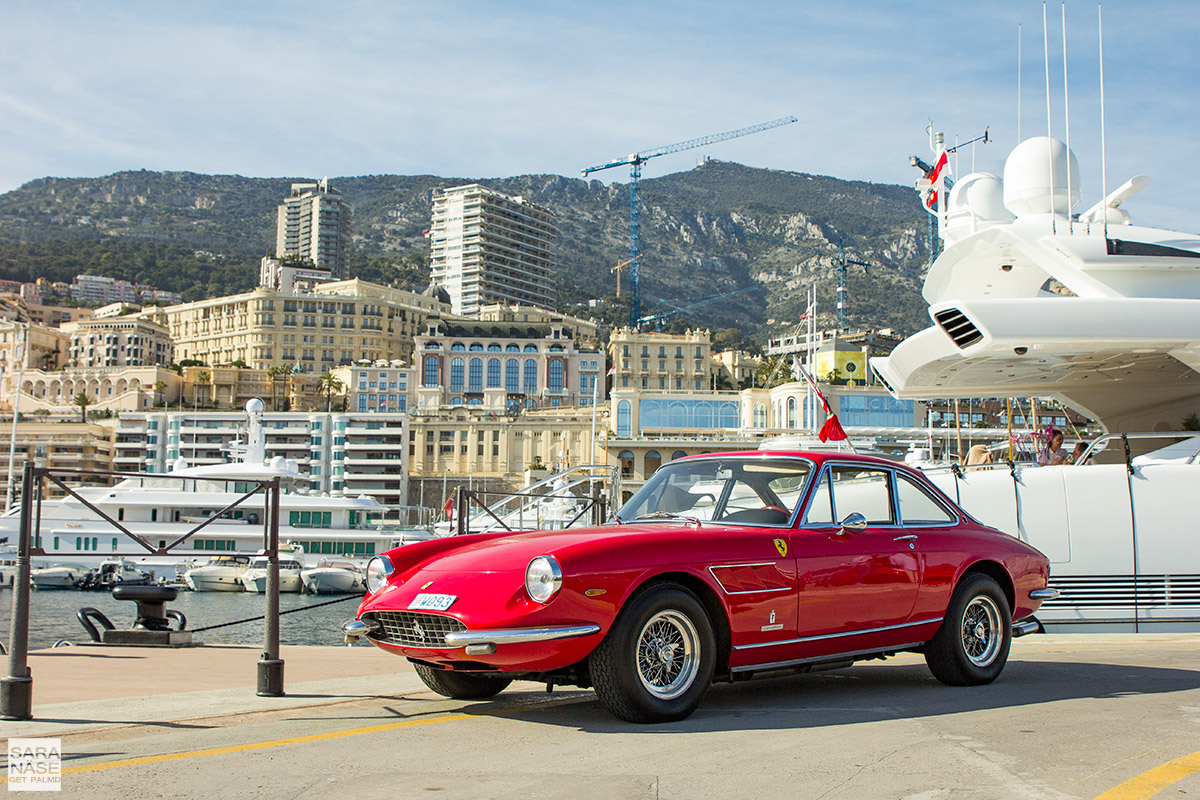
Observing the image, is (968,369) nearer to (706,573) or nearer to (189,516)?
(706,573)

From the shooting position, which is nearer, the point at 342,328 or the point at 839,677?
the point at 839,677

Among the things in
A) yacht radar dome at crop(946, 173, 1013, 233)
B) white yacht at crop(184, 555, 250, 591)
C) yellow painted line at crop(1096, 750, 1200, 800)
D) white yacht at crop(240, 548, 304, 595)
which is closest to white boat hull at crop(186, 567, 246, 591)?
white yacht at crop(184, 555, 250, 591)

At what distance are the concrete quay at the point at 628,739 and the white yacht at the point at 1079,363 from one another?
17.0ft

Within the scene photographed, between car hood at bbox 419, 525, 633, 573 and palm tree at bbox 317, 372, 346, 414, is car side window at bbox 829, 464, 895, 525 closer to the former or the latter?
car hood at bbox 419, 525, 633, 573

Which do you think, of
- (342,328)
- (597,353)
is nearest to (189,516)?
(597,353)

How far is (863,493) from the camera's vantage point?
23.0ft

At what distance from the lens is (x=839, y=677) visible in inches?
313

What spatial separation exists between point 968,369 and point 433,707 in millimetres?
16302

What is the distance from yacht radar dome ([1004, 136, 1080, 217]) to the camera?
21.3m

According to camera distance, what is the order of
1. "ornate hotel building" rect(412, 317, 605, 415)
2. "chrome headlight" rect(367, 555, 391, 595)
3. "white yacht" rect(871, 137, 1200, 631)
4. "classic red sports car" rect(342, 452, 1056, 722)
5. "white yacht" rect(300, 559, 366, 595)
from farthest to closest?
"ornate hotel building" rect(412, 317, 605, 415), "white yacht" rect(300, 559, 366, 595), "white yacht" rect(871, 137, 1200, 631), "chrome headlight" rect(367, 555, 391, 595), "classic red sports car" rect(342, 452, 1056, 722)

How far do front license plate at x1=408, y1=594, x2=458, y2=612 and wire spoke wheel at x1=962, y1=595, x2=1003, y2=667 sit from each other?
383 cm

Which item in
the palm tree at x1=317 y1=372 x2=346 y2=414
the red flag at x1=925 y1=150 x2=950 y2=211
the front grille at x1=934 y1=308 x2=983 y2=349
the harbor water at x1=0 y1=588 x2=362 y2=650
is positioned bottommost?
the harbor water at x1=0 y1=588 x2=362 y2=650

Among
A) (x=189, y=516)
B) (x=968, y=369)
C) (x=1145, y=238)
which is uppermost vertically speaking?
(x=1145, y=238)

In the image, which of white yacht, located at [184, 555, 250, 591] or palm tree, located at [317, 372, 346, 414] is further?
palm tree, located at [317, 372, 346, 414]
